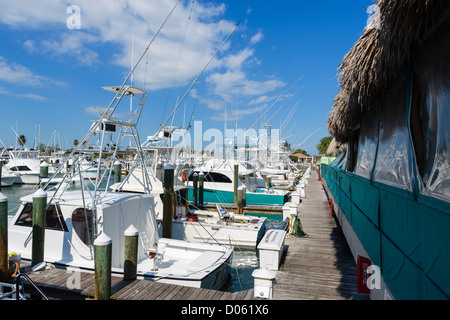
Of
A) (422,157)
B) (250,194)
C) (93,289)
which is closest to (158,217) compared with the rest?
(93,289)

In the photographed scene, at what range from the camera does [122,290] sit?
6.32 m

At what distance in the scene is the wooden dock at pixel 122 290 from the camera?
615 centimetres

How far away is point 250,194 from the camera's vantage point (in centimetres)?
2181

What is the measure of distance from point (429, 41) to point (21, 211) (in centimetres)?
993

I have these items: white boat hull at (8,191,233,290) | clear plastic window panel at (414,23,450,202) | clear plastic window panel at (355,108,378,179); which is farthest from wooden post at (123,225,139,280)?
clear plastic window panel at (414,23,450,202)

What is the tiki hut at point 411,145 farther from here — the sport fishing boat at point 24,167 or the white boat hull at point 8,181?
the sport fishing boat at point 24,167

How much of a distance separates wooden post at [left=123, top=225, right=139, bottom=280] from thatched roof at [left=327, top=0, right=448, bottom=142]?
5.40 m

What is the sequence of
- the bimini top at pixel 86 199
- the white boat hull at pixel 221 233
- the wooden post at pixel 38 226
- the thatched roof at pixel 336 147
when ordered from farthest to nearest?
1. the thatched roof at pixel 336 147
2. the white boat hull at pixel 221 233
3. the bimini top at pixel 86 199
4. the wooden post at pixel 38 226

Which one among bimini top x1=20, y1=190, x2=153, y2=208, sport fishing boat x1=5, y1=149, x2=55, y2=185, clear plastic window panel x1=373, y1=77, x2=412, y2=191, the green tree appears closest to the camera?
clear plastic window panel x1=373, y1=77, x2=412, y2=191

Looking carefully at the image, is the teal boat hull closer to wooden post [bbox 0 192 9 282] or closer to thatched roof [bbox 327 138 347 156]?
thatched roof [bbox 327 138 347 156]

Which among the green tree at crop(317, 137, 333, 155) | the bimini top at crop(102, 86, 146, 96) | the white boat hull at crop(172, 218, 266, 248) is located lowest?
the white boat hull at crop(172, 218, 266, 248)

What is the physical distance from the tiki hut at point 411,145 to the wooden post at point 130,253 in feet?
15.8

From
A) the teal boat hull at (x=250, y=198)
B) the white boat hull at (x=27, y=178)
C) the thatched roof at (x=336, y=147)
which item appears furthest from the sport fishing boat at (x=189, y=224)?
the white boat hull at (x=27, y=178)

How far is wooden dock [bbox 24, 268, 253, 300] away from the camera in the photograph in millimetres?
6152
